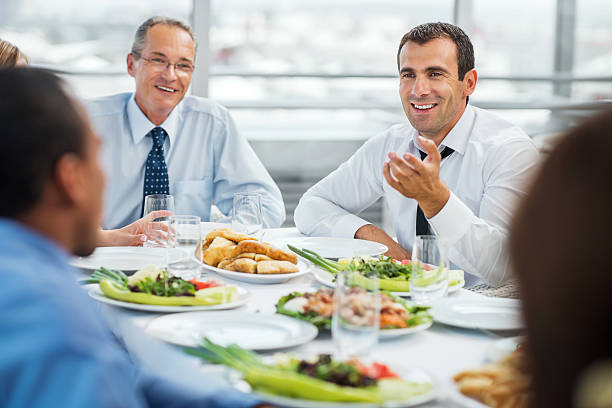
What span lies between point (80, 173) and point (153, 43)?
224cm

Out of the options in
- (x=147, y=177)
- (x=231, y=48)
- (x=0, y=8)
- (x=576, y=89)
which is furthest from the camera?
(x=231, y=48)

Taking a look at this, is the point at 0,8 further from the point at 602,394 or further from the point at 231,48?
the point at 602,394

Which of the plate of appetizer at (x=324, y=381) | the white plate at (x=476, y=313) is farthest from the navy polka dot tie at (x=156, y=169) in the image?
the plate of appetizer at (x=324, y=381)

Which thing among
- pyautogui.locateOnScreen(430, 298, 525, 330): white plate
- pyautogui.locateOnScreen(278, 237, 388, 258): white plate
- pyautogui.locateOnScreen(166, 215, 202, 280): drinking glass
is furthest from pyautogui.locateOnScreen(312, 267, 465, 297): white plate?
pyautogui.locateOnScreen(166, 215, 202, 280): drinking glass

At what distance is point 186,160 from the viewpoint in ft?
10.3

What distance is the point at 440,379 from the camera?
1.25 meters

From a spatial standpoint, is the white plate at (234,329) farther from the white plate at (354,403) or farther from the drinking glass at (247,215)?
the drinking glass at (247,215)

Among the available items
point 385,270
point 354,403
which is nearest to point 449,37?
point 385,270

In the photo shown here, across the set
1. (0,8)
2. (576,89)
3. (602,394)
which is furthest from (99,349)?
(576,89)

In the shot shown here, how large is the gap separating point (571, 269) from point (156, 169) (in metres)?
2.52

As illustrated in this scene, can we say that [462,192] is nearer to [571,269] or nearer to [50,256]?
[50,256]

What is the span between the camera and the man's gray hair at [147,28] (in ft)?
10.2

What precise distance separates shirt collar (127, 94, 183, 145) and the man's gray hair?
223 millimetres

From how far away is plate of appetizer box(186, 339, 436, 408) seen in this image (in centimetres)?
106
